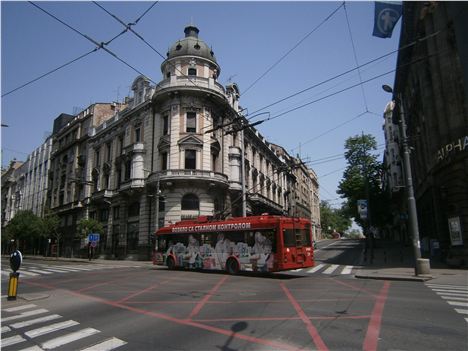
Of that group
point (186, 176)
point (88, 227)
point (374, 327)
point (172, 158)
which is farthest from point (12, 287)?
point (88, 227)

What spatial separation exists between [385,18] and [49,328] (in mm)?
12707

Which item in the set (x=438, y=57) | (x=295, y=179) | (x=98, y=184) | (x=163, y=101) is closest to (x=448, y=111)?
(x=438, y=57)

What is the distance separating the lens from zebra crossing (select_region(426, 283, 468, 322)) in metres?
8.84

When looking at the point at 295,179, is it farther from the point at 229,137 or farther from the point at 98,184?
the point at 98,184

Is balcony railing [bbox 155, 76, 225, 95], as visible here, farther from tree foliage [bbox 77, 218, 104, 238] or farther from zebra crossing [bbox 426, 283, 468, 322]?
zebra crossing [bbox 426, 283, 468, 322]

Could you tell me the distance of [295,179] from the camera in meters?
72.8

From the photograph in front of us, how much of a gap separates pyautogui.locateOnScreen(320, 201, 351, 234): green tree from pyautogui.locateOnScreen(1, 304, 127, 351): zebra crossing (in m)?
113

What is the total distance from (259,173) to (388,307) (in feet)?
133

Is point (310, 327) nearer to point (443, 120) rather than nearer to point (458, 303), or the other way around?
point (458, 303)

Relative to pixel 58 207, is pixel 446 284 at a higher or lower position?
lower

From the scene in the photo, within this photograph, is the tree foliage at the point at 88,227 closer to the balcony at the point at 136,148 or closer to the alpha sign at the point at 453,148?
the balcony at the point at 136,148

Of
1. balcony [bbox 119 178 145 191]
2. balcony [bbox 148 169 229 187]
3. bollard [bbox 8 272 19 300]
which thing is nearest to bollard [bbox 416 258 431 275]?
bollard [bbox 8 272 19 300]

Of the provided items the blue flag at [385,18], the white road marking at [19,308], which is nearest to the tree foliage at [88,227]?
the white road marking at [19,308]

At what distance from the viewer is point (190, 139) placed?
3506 centimetres
